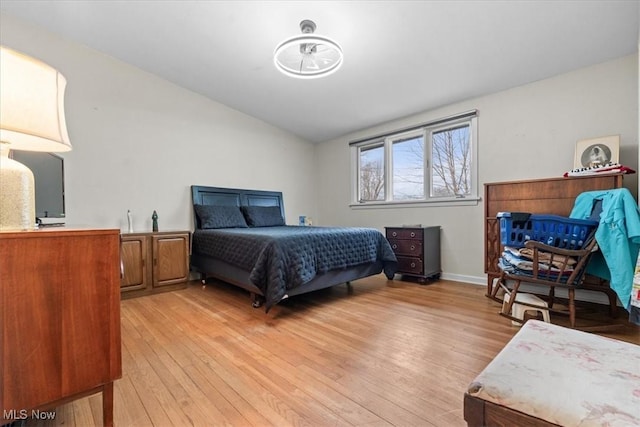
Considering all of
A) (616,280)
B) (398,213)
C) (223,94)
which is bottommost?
(616,280)

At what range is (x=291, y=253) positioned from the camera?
2.47 metres

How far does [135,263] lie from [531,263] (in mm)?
3788

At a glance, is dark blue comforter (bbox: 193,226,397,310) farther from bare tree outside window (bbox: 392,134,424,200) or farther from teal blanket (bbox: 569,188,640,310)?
teal blanket (bbox: 569,188,640,310)

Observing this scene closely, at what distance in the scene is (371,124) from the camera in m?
4.43

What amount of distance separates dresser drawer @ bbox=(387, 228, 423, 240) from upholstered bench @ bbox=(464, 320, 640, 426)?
2.67 metres

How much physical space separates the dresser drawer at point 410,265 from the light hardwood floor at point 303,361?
626 millimetres

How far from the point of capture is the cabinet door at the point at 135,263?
304 cm

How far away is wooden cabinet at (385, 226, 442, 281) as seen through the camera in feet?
11.4

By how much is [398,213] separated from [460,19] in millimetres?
2458

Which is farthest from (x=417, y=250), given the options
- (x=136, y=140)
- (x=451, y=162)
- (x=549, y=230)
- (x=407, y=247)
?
(x=136, y=140)

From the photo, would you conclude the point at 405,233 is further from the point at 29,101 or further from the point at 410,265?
the point at 29,101

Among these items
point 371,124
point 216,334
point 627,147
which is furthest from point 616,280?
point 371,124

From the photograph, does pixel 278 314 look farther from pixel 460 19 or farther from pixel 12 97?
pixel 460 19

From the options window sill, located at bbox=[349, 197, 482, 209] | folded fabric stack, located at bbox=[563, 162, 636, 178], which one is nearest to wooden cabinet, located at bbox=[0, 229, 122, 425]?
folded fabric stack, located at bbox=[563, 162, 636, 178]
